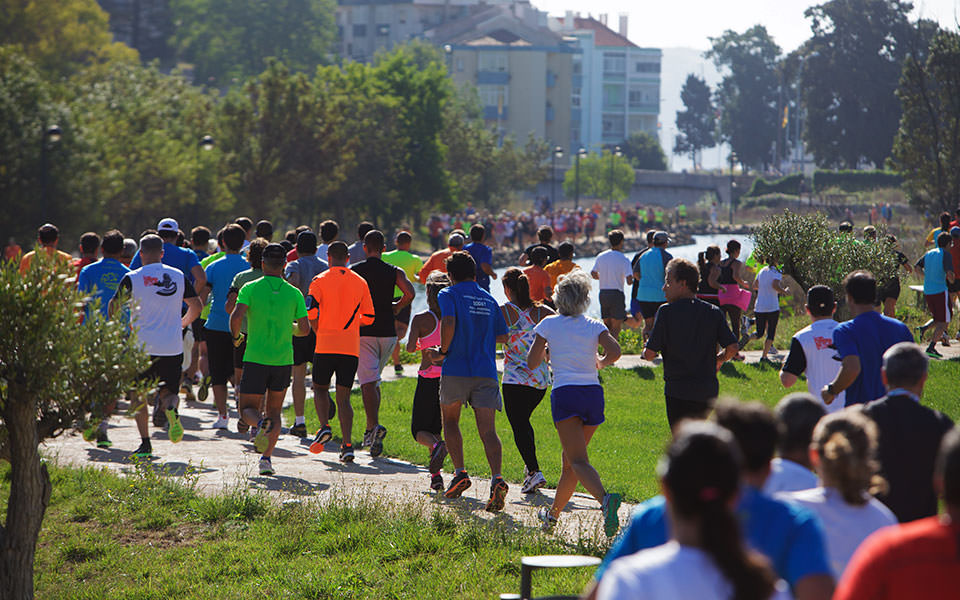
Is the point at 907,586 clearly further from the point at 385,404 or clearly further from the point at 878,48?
the point at 878,48

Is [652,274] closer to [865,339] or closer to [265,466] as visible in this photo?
[265,466]

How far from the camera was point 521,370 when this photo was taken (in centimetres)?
841

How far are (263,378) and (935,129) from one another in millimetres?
33111

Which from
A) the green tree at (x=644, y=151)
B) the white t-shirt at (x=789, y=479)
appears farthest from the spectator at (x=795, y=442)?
A: the green tree at (x=644, y=151)

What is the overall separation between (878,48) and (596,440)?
95.3 m

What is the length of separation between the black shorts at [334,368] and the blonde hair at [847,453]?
7.15 m

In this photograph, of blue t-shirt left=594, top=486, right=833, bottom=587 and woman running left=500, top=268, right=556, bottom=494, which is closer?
blue t-shirt left=594, top=486, right=833, bottom=587

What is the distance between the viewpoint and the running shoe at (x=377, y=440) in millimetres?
10500

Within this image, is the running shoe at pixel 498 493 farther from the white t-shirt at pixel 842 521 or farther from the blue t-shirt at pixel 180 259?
the white t-shirt at pixel 842 521

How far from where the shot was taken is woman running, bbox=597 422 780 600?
258 centimetres

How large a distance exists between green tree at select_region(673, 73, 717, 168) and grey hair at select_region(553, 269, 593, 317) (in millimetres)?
139356

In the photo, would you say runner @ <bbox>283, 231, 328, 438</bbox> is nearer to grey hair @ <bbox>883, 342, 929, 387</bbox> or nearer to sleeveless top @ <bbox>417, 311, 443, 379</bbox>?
sleeveless top @ <bbox>417, 311, 443, 379</bbox>

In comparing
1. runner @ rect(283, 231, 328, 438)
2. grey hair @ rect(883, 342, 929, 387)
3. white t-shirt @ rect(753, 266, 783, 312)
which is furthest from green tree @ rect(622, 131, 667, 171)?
grey hair @ rect(883, 342, 929, 387)

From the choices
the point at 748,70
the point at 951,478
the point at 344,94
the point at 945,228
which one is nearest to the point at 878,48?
the point at 748,70
